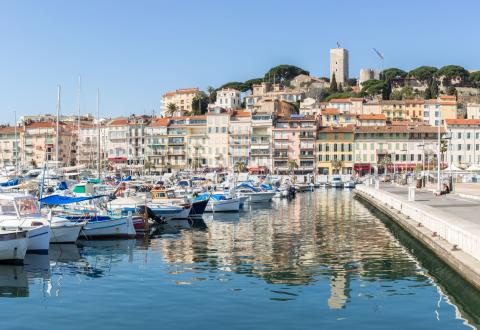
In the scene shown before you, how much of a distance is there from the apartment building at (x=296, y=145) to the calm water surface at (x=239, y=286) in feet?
280

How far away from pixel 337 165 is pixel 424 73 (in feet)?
280

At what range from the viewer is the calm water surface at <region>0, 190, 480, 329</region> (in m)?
17.1

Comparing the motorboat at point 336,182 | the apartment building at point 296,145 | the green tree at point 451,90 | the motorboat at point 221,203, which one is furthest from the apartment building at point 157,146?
the green tree at point 451,90

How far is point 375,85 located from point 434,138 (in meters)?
61.5

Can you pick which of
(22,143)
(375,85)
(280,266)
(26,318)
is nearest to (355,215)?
(280,266)

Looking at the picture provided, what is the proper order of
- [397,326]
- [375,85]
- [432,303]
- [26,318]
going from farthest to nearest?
[375,85] → [432,303] → [26,318] → [397,326]

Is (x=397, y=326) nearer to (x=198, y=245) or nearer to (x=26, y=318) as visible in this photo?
(x=26, y=318)

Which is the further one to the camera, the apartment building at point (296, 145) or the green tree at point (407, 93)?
the green tree at point (407, 93)

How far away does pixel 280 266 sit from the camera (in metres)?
25.0

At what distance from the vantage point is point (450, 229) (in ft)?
84.5

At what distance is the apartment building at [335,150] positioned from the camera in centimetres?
11906

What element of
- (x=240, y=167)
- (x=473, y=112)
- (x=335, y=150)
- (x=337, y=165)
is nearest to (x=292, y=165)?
(x=337, y=165)

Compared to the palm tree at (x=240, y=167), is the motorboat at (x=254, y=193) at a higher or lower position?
lower

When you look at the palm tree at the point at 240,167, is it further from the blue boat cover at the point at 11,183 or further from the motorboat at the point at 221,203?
the motorboat at the point at 221,203
